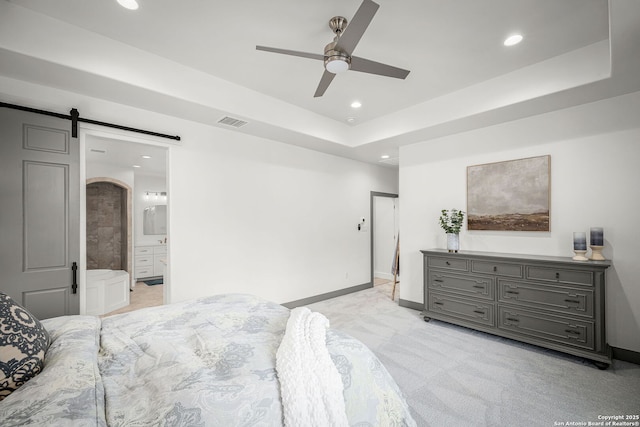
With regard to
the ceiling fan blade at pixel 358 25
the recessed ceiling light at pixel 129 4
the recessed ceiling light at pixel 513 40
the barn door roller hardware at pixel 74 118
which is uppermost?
the recessed ceiling light at pixel 129 4

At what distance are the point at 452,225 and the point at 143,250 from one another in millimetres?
6914

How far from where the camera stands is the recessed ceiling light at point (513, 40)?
2.52 metres

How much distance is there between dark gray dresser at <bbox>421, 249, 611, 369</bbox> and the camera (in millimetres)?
2742

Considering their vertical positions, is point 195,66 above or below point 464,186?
above

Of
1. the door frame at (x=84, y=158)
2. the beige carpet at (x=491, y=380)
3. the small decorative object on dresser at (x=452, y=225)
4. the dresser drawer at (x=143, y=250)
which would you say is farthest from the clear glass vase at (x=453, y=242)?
the dresser drawer at (x=143, y=250)

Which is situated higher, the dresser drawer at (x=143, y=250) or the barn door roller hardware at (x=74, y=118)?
the barn door roller hardware at (x=74, y=118)

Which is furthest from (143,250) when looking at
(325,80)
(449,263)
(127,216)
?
(449,263)

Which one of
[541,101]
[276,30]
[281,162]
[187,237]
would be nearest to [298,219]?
[281,162]

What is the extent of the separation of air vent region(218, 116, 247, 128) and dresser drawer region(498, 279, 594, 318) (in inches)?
142

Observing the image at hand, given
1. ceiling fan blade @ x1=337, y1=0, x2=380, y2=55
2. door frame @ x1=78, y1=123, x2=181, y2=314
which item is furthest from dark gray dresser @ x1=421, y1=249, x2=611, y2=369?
door frame @ x1=78, y1=123, x2=181, y2=314

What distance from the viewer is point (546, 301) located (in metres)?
3.00

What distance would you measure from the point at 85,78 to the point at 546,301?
193 inches

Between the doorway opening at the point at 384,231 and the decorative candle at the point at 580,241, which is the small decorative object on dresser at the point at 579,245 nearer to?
the decorative candle at the point at 580,241

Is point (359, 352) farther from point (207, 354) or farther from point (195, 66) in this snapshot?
point (195, 66)
